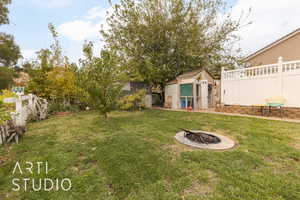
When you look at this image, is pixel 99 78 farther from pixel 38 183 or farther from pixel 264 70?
pixel 264 70

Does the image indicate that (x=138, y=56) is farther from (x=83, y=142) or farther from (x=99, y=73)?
(x=83, y=142)

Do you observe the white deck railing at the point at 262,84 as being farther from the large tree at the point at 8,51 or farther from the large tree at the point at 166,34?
the large tree at the point at 8,51

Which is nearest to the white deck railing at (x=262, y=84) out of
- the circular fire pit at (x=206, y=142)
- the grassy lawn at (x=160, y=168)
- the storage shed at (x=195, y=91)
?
the storage shed at (x=195, y=91)

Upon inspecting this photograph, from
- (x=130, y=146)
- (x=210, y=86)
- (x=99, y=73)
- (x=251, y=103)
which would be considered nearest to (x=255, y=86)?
(x=251, y=103)

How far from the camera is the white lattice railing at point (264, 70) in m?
5.68

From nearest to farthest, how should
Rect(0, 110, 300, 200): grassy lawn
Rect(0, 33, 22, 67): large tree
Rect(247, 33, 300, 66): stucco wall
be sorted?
Rect(0, 110, 300, 200): grassy lawn
Rect(247, 33, 300, 66): stucco wall
Rect(0, 33, 22, 67): large tree

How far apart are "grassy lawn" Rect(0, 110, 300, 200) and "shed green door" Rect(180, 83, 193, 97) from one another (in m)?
6.18

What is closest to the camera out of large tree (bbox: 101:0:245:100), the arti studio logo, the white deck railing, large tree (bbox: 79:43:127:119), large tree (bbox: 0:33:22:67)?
the arti studio logo

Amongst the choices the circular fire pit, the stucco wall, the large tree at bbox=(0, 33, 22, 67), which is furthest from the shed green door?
the large tree at bbox=(0, 33, 22, 67)

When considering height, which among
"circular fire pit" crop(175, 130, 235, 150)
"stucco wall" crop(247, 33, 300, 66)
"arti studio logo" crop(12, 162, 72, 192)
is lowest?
"arti studio logo" crop(12, 162, 72, 192)

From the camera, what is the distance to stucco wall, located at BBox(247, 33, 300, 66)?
347 inches

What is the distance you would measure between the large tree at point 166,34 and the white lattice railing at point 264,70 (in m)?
4.15

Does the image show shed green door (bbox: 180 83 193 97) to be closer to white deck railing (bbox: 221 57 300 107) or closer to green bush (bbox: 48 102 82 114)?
white deck railing (bbox: 221 57 300 107)

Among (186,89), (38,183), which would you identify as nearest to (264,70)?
(186,89)
